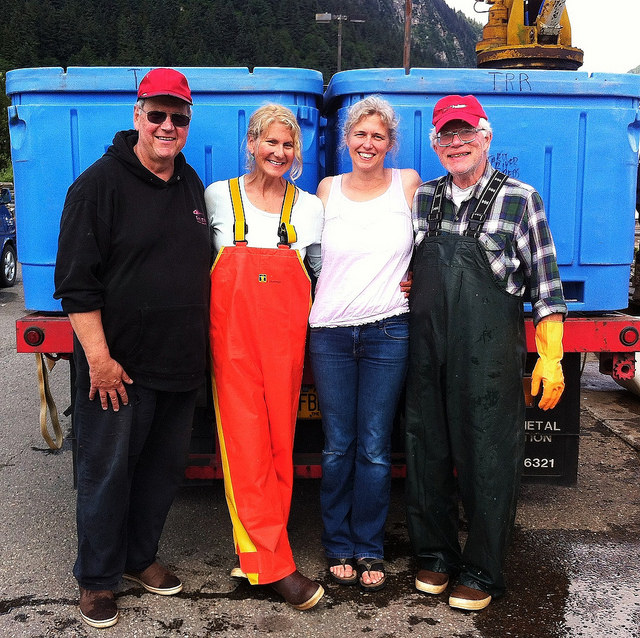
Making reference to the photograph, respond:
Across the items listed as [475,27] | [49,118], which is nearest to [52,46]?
[49,118]

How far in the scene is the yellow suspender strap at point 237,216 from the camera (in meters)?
2.80

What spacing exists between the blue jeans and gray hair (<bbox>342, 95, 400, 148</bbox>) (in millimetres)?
740

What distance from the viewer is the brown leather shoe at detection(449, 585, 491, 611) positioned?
2.87m

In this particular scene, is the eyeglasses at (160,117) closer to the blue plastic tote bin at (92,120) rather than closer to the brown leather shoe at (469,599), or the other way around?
the blue plastic tote bin at (92,120)

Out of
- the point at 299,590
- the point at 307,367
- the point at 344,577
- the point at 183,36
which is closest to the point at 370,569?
the point at 344,577

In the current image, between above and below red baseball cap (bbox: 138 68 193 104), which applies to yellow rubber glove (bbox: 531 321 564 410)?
below

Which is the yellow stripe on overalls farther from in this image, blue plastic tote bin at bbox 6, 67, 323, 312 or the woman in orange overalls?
blue plastic tote bin at bbox 6, 67, 323, 312

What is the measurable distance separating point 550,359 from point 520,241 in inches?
18.5

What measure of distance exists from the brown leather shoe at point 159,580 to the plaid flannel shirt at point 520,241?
69.7 inches

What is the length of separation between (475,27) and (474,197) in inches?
5677

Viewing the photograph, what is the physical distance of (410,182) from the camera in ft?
9.83

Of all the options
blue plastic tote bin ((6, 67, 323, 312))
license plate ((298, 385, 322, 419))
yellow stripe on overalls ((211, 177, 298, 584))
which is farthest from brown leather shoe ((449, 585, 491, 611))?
blue plastic tote bin ((6, 67, 323, 312))

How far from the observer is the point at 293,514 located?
3797mm

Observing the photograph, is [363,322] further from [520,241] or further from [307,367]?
[520,241]
